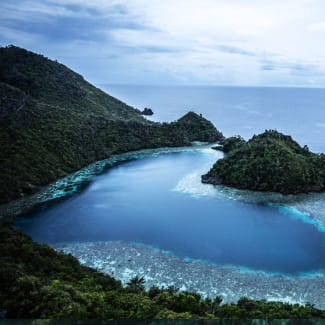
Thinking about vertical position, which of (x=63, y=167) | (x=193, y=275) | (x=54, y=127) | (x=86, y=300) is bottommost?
(x=193, y=275)

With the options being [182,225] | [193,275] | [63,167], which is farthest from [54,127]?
[193,275]

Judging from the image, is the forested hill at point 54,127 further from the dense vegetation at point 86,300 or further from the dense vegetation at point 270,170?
the dense vegetation at point 270,170

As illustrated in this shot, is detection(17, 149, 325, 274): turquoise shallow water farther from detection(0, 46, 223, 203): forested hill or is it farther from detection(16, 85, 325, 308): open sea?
detection(0, 46, 223, 203): forested hill

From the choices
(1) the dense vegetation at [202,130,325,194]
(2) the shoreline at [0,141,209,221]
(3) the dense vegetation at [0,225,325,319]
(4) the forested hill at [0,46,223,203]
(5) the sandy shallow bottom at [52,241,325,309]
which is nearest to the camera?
(3) the dense vegetation at [0,225,325,319]

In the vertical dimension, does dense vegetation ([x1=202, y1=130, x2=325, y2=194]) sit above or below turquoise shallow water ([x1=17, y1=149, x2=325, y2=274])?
above

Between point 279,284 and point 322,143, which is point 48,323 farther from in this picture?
point 322,143

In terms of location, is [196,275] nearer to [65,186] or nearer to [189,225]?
[189,225]

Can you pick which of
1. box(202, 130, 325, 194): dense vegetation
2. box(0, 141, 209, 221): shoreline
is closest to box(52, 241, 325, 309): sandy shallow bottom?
box(0, 141, 209, 221): shoreline
